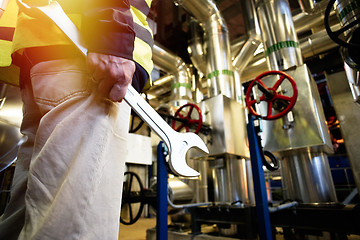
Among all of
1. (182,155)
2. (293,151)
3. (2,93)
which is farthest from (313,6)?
(2,93)

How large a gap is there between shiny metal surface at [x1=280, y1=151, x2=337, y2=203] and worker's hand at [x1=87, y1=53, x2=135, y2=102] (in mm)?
1506

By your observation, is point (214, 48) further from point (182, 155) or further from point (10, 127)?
point (10, 127)

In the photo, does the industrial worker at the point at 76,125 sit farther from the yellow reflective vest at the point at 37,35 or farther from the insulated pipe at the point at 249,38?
the insulated pipe at the point at 249,38

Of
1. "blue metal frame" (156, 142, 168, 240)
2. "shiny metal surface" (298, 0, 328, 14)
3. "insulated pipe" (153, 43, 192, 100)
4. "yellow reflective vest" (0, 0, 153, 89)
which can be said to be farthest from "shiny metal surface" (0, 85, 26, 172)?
"shiny metal surface" (298, 0, 328, 14)

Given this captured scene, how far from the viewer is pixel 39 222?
0.40 metres

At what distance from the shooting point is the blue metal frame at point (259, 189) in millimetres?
1070

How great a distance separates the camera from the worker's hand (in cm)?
47

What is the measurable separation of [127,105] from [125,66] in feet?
0.51

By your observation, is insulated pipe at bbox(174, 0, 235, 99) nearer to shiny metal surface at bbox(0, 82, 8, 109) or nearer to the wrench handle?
the wrench handle

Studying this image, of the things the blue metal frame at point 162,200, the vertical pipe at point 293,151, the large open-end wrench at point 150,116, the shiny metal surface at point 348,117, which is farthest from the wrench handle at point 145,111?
the shiny metal surface at point 348,117

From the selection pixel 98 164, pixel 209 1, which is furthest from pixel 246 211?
pixel 209 1

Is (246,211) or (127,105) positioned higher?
(127,105)

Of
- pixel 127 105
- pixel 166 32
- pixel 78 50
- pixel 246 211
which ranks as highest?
pixel 166 32

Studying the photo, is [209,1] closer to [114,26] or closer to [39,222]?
[114,26]
